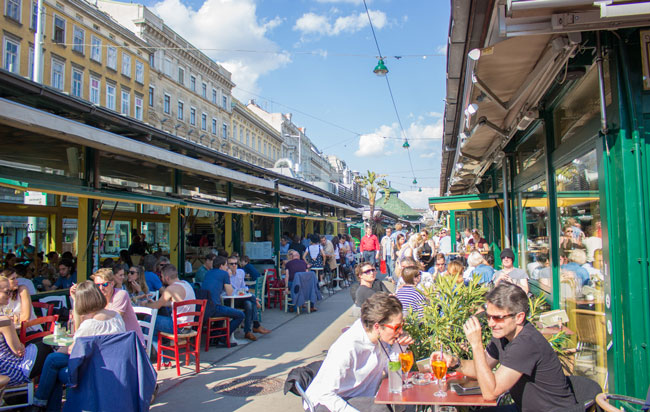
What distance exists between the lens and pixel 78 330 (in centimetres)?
407

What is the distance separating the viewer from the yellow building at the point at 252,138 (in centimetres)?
5002

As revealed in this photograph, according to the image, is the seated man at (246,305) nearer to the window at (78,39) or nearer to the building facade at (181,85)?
the window at (78,39)

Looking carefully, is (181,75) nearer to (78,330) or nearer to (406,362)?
(78,330)

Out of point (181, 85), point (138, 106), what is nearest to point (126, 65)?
point (138, 106)

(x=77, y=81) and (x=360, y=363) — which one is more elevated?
(x=77, y=81)

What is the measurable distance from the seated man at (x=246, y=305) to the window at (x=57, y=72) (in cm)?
2566

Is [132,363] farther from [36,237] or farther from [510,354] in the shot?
[36,237]

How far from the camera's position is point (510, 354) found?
2.73 m

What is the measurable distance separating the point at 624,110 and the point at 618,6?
108 cm

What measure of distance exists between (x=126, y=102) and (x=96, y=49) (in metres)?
4.28

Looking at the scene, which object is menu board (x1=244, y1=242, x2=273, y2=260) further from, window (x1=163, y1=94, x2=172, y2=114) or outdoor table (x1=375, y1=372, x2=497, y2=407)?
window (x1=163, y1=94, x2=172, y2=114)

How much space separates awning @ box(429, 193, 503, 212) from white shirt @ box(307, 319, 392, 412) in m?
6.41

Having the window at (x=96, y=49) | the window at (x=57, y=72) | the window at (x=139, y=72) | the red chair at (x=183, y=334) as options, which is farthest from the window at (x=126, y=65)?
the red chair at (x=183, y=334)

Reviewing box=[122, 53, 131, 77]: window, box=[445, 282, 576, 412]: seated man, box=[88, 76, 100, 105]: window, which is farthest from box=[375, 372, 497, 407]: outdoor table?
box=[122, 53, 131, 77]: window
